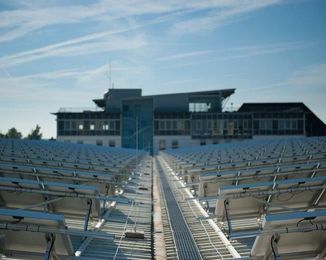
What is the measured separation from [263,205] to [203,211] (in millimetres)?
3525

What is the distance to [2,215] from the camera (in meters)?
5.63

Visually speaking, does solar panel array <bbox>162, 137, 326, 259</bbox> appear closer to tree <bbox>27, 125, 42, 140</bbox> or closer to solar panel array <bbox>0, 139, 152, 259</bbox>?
solar panel array <bbox>0, 139, 152, 259</bbox>

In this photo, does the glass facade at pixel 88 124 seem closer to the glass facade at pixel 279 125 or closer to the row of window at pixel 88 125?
the row of window at pixel 88 125

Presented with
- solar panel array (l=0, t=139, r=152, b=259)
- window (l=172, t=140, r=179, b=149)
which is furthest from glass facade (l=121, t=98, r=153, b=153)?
solar panel array (l=0, t=139, r=152, b=259)

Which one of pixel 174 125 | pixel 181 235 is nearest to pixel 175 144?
pixel 174 125

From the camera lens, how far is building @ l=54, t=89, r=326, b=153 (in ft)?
223

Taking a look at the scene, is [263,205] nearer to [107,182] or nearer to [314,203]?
[314,203]

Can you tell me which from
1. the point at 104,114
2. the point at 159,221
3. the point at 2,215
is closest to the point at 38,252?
the point at 2,215

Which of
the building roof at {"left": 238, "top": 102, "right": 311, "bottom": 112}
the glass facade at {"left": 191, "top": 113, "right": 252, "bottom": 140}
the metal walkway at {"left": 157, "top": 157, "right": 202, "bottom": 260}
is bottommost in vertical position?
the metal walkway at {"left": 157, "top": 157, "right": 202, "bottom": 260}

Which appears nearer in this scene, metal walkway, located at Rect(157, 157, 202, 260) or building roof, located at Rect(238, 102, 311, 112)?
metal walkway, located at Rect(157, 157, 202, 260)

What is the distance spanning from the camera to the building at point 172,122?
67875 millimetres

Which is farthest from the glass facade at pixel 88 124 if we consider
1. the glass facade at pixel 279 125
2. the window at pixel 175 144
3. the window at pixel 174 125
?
the glass facade at pixel 279 125

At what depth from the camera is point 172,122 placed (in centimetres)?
6894

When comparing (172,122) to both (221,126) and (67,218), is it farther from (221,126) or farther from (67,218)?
(67,218)
